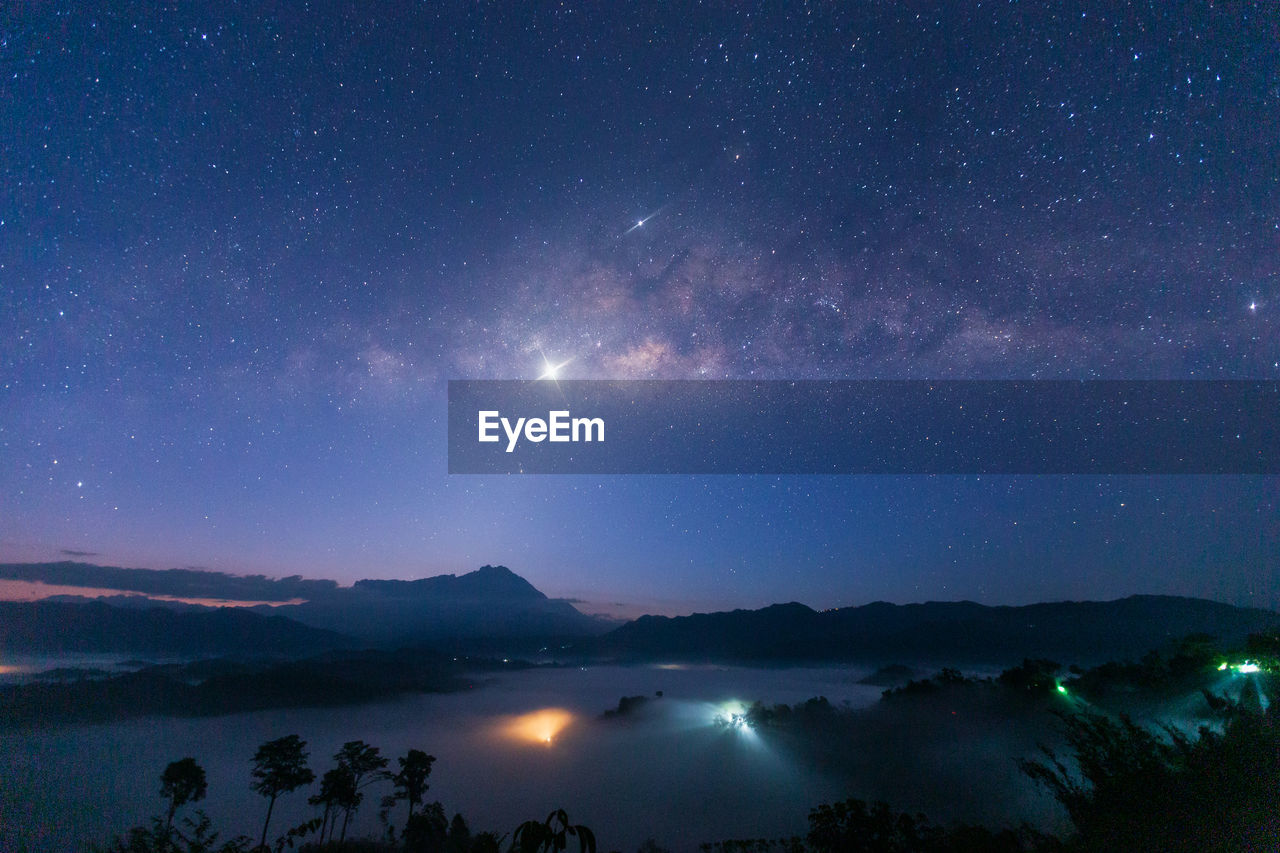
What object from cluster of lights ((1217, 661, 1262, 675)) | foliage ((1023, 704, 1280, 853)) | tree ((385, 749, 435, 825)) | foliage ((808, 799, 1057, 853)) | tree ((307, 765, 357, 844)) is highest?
foliage ((1023, 704, 1280, 853))

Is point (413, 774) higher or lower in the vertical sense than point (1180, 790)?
lower

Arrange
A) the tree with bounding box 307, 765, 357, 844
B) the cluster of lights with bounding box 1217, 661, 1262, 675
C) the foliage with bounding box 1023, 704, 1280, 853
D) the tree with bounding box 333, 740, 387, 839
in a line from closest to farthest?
the foliage with bounding box 1023, 704, 1280, 853, the cluster of lights with bounding box 1217, 661, 1262, 675, the tree with bounding box 307, 765, 357, 844, the tree with bounding box 333, 740, 387, 839

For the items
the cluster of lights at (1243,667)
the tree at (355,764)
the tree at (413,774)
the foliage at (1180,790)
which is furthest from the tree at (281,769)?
the cluster of lights at (1243,667)

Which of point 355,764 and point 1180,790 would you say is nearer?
point 1180,790

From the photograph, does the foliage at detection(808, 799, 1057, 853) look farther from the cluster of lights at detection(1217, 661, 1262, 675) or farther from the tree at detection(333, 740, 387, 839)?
the tree at detection(333, 740, 387, 839)

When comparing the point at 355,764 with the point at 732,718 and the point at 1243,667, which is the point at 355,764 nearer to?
→ the point at 1243,667

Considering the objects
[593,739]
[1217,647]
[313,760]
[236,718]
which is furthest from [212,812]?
[1217,647]

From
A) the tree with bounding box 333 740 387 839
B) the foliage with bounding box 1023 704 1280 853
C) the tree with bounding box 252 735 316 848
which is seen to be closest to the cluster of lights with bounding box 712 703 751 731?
the tree with bounding box 333 740 387 839

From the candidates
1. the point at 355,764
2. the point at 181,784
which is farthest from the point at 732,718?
the point at 181,784

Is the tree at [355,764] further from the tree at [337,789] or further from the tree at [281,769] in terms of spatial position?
the tree at [281,769]

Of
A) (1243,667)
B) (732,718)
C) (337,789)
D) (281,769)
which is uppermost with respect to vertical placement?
(1243,667)

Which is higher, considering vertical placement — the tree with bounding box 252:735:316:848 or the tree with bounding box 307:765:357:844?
the tree with bounding box 252:735:316:848
